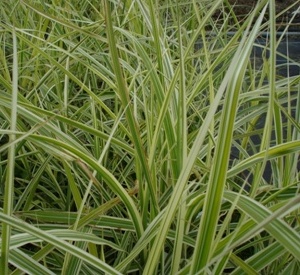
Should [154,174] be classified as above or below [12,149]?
below

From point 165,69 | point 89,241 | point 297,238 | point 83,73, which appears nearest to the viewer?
point 297,238

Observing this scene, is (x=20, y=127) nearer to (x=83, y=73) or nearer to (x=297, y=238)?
(x=83, y=73)

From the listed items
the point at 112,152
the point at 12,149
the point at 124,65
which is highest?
the point at 12,149

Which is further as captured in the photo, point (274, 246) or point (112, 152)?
point (112, 152)

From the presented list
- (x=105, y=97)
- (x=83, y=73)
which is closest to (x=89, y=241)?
Answer: (x=105, y=97)

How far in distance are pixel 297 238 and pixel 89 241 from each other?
0.68 feet

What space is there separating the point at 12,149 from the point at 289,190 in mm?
280

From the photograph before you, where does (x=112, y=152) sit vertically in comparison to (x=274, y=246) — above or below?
→ below

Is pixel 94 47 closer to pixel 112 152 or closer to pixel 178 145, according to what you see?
pixel 112 152

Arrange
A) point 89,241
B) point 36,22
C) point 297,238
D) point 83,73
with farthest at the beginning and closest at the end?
point 36,22, point 83,73, point 89,241, point 297,238

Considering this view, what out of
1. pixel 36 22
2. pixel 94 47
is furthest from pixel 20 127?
pixel 36 22

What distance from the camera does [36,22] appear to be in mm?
1380

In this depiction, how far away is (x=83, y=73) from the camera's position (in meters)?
1.13

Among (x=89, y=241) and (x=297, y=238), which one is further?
(x=89, y=241)
